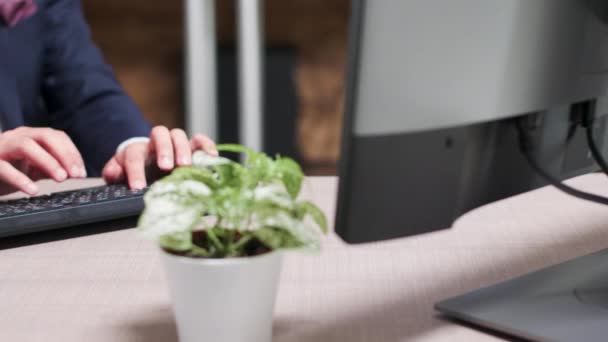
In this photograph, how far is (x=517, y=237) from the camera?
2.50ft

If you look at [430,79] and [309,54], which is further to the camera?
[309,54]

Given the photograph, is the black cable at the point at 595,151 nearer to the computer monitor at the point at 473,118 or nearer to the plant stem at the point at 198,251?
the computer monitor at the point at 473,118

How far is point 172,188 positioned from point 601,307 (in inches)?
14.0

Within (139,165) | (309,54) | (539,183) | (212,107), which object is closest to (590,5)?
(539,183)

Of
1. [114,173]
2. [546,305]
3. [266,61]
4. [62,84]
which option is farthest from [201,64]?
[546,305]

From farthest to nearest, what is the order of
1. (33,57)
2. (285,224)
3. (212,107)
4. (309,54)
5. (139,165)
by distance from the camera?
(309,54) < (212,107) < (33,57) < (139,165) < (285,224)

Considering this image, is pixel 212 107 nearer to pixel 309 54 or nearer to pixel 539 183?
pixel 309 54

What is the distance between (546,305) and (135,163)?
54 centimetres

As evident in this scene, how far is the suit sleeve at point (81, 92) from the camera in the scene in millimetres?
1368

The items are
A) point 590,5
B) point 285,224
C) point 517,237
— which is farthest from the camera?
point 517,237

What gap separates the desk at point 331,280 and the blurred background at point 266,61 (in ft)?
5.54

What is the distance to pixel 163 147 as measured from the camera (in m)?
0.87

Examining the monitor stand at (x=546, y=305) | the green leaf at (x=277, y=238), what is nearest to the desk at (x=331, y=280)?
the monitor stand at (x=546, y=305)

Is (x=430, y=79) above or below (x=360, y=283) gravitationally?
above
